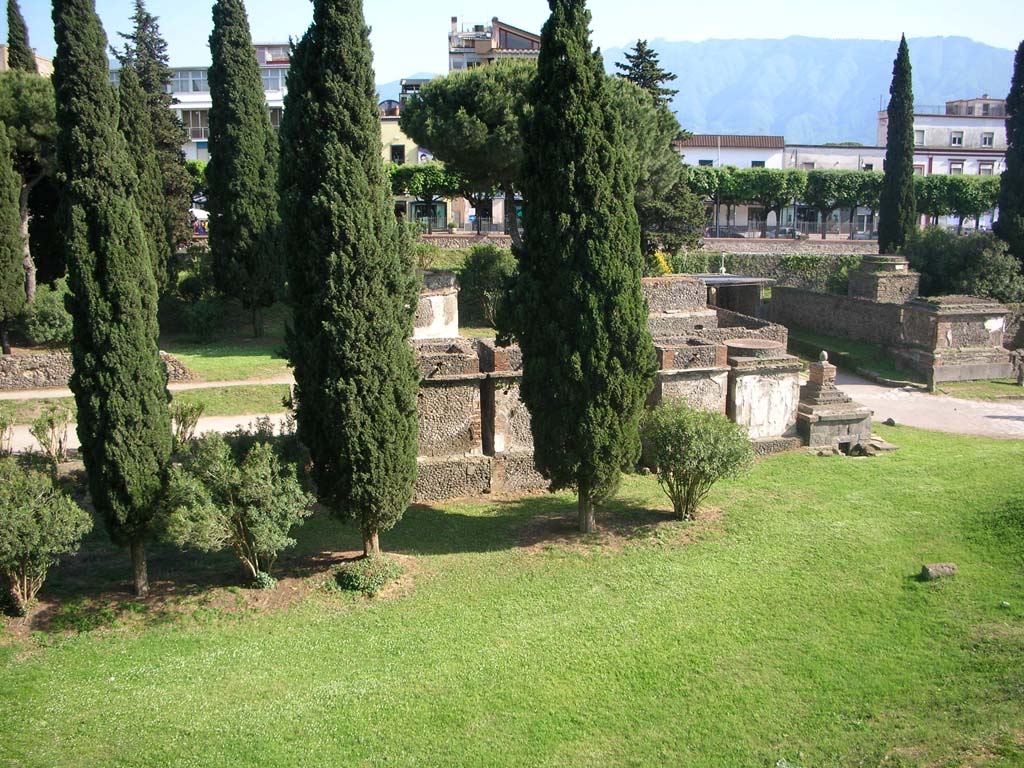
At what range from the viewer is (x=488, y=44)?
6216cm

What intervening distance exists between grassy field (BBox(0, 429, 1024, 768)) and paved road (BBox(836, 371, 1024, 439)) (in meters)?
6.80

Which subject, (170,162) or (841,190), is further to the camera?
(841,190)

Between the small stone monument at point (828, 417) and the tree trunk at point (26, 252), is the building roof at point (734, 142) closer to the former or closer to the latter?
the tree trunk at point (26, 252)

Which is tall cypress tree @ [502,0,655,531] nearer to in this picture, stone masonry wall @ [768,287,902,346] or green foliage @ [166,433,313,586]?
green foliage @ [166,433,313,586]

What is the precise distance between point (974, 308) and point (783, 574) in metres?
18.1

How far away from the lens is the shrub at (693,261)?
42.4 meters

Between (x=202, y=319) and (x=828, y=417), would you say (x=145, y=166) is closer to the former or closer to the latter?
(x=202, y=319)

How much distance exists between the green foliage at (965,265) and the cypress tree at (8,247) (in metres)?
29.9

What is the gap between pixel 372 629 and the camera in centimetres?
1159

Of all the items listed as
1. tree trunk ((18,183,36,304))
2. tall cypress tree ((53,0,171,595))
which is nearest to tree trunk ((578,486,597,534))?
tall cypress tree ((53,0,171,595))

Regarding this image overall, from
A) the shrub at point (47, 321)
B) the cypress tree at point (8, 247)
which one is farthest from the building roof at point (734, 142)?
the cypress tree at point (8, 247)

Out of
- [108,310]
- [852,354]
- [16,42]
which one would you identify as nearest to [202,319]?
[16,42]

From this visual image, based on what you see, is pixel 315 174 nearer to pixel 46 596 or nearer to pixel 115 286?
pixel 115 286

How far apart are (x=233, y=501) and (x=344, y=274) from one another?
11.3 feet
